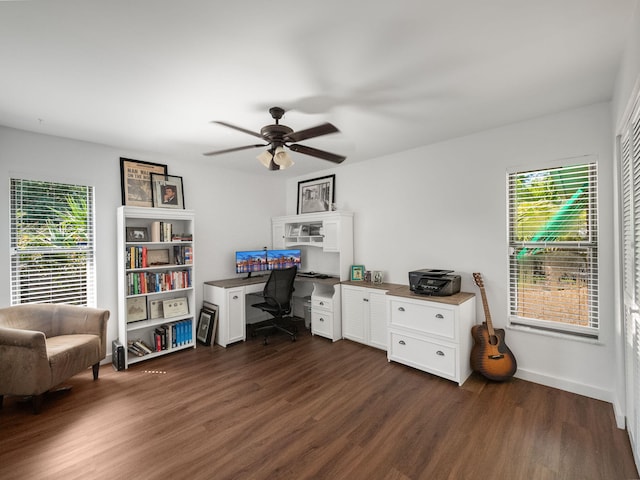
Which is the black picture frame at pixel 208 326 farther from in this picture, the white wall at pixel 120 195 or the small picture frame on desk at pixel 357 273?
the small picture frame on desk at pixel 357 273

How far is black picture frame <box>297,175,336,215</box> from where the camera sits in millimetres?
4516

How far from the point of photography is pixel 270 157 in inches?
96.7

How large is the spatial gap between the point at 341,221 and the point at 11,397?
12.7 ft

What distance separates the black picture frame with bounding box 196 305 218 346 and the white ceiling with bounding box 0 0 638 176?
2.31 m

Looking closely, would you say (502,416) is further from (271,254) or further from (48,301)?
→ (48,301)

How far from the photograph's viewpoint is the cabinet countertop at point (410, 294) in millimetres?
2788

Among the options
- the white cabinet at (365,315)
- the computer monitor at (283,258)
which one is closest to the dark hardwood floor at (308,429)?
the white cabinet at (365,315)

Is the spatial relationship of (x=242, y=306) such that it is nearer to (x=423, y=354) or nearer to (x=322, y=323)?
(x=322, y=323)

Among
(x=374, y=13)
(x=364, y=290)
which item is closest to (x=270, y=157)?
(x=374, y=13)

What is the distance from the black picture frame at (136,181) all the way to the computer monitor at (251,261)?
1.38 metres

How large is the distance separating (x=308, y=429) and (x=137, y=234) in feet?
9.56

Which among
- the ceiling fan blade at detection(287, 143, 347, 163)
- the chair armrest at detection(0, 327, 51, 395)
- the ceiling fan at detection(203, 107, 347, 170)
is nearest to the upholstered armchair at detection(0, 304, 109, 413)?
the chair armrest at detection(0, 327, 51, 395)

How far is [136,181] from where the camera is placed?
357 cm

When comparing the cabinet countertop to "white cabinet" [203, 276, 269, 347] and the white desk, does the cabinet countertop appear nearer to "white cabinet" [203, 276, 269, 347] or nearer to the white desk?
the white desk
